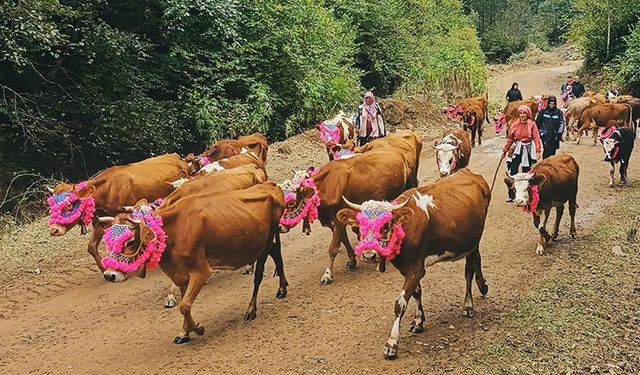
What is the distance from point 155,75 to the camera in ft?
58.1

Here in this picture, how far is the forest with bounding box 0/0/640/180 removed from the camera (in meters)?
A: 14.6

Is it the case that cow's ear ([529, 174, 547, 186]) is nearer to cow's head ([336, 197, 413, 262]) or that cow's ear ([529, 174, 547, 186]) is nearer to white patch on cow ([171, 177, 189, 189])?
cow's head ([336, 197, 413, 262])

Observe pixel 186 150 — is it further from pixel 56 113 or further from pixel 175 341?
pixel 175 341

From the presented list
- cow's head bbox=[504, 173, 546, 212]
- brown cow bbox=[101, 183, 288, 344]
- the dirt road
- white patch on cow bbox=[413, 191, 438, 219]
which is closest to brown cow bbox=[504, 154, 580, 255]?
cow's head bbox=[504, 173, 546, 212]

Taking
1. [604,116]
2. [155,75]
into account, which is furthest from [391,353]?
[604,116]

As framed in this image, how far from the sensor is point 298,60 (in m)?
21.2

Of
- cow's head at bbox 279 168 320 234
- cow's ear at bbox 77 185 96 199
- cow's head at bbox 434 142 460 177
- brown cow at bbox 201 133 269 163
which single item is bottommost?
cow's head at bbox 434 142 460 177

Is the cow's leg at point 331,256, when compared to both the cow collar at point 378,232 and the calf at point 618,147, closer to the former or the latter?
the cow collar at point 378,232

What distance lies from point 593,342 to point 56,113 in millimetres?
13530

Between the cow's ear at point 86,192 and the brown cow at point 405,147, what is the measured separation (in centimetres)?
464

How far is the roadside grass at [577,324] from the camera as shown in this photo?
6.10 m

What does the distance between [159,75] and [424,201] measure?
13.0 metres

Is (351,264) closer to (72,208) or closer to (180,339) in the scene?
(180,339)

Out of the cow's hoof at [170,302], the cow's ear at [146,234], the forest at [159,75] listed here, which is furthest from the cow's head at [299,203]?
the forest at [159,75]
